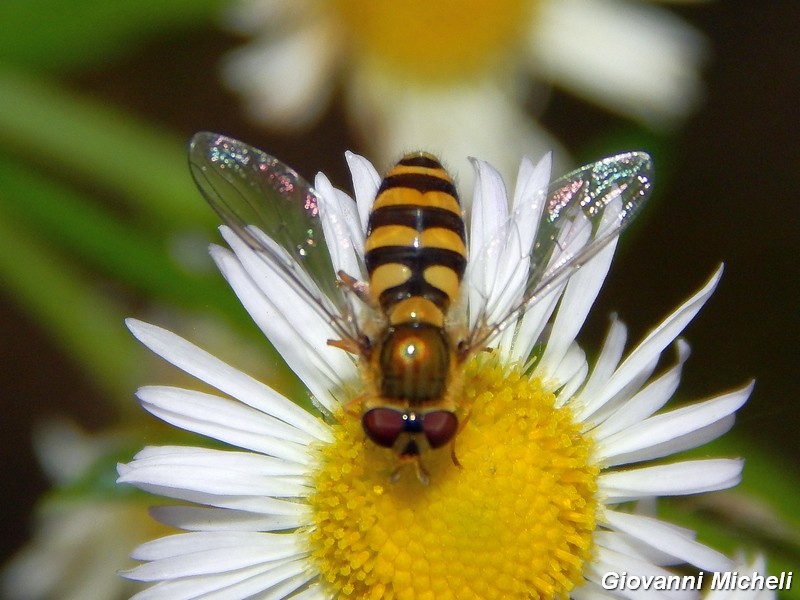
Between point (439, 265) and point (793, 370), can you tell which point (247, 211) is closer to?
point (439, 265)

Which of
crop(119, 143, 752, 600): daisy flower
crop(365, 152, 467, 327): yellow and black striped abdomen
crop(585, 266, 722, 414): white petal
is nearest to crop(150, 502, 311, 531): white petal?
crop(119, 143, 752, 600): daisy flower

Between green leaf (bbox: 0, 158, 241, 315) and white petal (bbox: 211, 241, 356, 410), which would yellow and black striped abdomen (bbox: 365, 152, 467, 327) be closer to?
white petal (bbox: 211, 241, 356, 410)

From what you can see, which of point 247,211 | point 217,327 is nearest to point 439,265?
point 247,211

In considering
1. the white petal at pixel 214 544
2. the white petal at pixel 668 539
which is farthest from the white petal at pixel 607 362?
the white petal at pixel 214 544

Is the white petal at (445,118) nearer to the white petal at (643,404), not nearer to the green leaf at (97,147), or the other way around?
the green leaf at (97,147)

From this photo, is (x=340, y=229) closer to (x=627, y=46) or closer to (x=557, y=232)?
(x=557, y=232)

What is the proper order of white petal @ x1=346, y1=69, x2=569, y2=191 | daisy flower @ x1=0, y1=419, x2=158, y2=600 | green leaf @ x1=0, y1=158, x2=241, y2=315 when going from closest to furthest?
1. green leaf @ x1=0, y1=158, x2=241, y2=315
2. daisy flower @ x1=0, y1=419, x2=158, y2=600
3. white petal @ x1=346, y1=69, x2=569, y2=191
